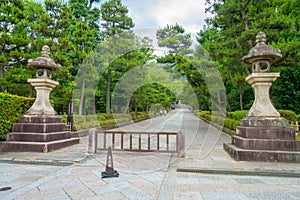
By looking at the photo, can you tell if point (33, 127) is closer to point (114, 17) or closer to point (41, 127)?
point (41, 127)

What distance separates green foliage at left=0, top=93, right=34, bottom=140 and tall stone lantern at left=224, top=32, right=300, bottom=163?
677 cm

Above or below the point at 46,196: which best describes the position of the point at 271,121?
above

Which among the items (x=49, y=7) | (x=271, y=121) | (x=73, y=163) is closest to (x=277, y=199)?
(x=271, y=121)

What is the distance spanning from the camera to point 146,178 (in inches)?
153

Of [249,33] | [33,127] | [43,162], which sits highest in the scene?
[249,33]

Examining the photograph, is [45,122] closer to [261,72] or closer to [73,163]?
[73,163]

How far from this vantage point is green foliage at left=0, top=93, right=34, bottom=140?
624cm

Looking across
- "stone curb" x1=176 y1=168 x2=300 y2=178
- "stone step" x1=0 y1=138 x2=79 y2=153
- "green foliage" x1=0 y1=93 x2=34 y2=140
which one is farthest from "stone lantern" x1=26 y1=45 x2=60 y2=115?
"stone curb" x1=176 y1=168 x2=300 y2=178

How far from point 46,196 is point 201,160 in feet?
11.7

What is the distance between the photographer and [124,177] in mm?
3918

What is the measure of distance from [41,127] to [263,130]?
20.9ft

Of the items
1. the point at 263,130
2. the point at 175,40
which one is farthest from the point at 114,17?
the point at 263,130

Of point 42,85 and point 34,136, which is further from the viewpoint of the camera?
point 42,85

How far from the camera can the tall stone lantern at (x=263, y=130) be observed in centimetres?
504
